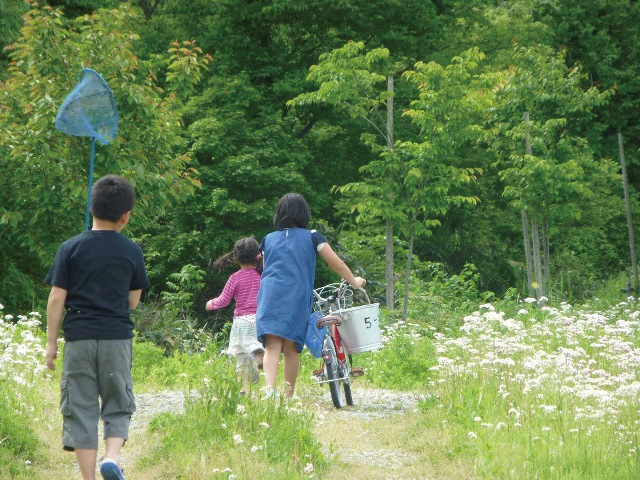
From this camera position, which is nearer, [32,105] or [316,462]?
[316,462]

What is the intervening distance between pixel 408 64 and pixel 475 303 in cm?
771

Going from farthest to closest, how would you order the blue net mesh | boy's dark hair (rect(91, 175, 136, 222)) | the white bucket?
the white bucket, the blue net mesh, boy's dark hair (rect(91, 175, 136, 222))

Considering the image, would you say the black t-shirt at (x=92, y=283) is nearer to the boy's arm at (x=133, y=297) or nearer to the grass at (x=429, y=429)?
the boy's arm at (x=133, y=297)

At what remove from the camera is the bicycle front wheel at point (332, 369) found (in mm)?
7688

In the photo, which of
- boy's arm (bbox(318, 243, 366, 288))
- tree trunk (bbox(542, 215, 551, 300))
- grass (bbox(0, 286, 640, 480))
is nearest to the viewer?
grass (bbox(0, 286, 640, 480))

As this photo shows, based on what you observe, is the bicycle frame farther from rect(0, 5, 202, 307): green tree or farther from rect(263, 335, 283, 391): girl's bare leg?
rect(0, 5, 202, 307): green tree

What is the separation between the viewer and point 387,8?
22234 millimetres

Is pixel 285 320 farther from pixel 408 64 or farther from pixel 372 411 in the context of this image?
pixel 408 64

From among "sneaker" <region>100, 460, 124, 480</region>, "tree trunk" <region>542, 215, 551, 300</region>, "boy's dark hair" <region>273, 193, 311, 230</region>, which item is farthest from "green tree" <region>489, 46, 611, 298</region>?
"sneaker" <region>100, 460, 124, 480</region>

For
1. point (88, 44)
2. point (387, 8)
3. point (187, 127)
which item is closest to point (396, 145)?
point (88, 44)

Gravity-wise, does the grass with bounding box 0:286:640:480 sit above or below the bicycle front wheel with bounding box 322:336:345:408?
below

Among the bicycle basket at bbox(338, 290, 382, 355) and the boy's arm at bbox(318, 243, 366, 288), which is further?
the bicycle basket at bbox(338, 290, 382, 355)

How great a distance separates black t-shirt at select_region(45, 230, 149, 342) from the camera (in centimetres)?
491

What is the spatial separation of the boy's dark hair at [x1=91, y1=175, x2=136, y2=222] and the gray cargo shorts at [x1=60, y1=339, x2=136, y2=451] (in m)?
0.66
